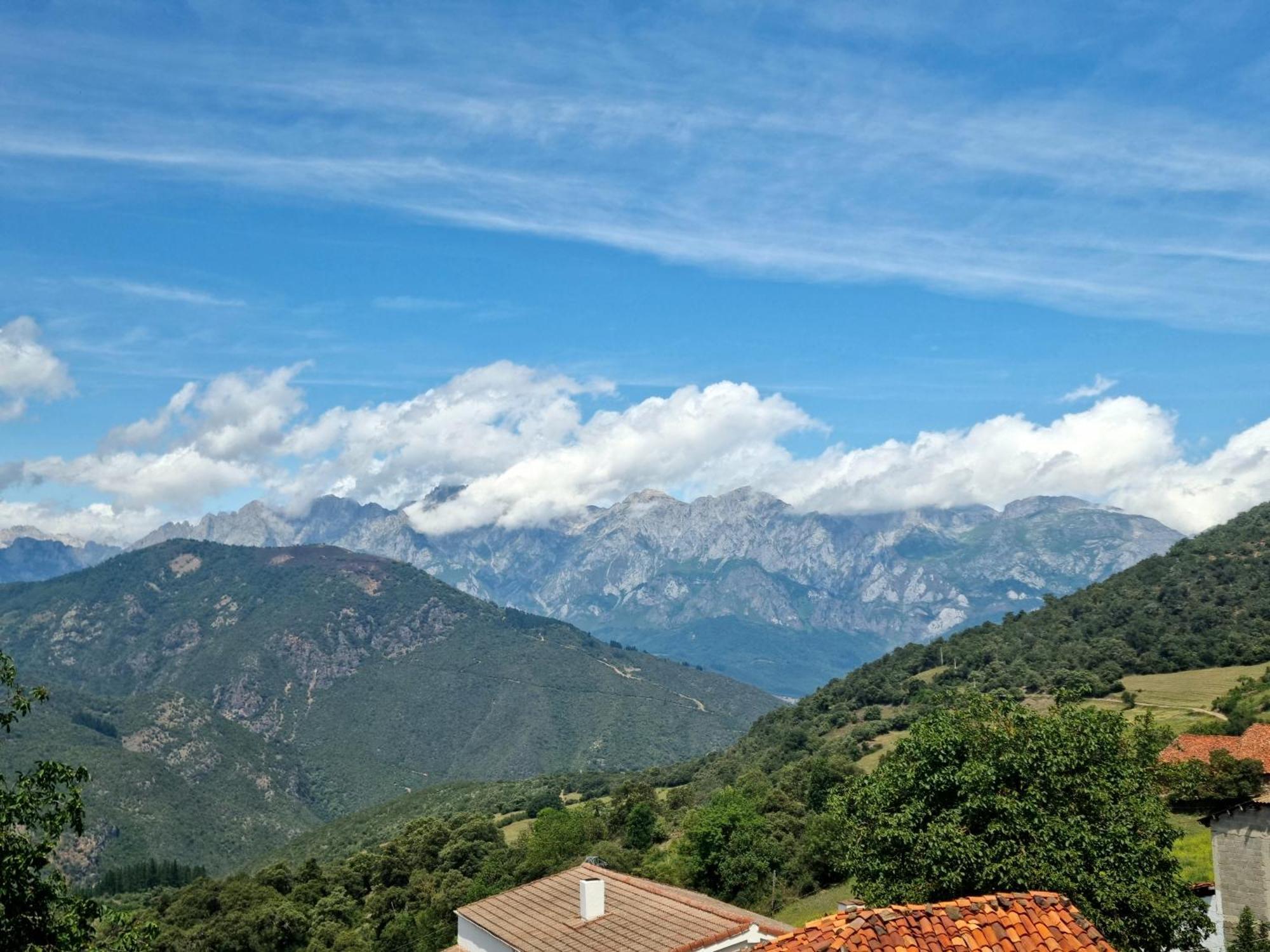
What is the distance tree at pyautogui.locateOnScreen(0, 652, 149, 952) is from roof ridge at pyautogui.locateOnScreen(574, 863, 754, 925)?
14254mm

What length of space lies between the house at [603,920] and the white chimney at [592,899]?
0.02m

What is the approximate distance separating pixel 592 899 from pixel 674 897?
2.46m

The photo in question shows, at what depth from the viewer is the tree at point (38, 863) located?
1567 cm

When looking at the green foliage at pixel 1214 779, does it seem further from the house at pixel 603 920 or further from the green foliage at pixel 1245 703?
the green foliage at pixel 1245 703

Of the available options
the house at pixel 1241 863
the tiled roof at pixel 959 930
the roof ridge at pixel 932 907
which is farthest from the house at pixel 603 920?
the house at pixel 1241 863

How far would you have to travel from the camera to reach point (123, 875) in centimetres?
15100

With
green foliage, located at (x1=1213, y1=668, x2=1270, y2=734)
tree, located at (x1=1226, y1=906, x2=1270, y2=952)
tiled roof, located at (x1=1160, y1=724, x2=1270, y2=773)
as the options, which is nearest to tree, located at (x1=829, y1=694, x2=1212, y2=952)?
tree, located at (x1=1226, y1=906, x2=1270, y2=952)

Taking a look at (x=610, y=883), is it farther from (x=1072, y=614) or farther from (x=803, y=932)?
(x=1072, y=614)

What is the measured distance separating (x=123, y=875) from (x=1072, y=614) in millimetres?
144171

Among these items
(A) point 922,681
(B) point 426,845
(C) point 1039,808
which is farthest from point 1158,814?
(A) point 922,681

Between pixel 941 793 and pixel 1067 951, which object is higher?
pixel 941 793

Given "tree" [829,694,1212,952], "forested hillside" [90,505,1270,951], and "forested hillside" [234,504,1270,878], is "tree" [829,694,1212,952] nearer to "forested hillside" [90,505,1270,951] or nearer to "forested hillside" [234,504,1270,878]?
"forested hillside" [90,505,1270,951]

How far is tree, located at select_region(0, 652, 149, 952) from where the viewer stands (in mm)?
15672

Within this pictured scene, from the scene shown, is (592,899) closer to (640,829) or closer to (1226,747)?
(1226,747)
